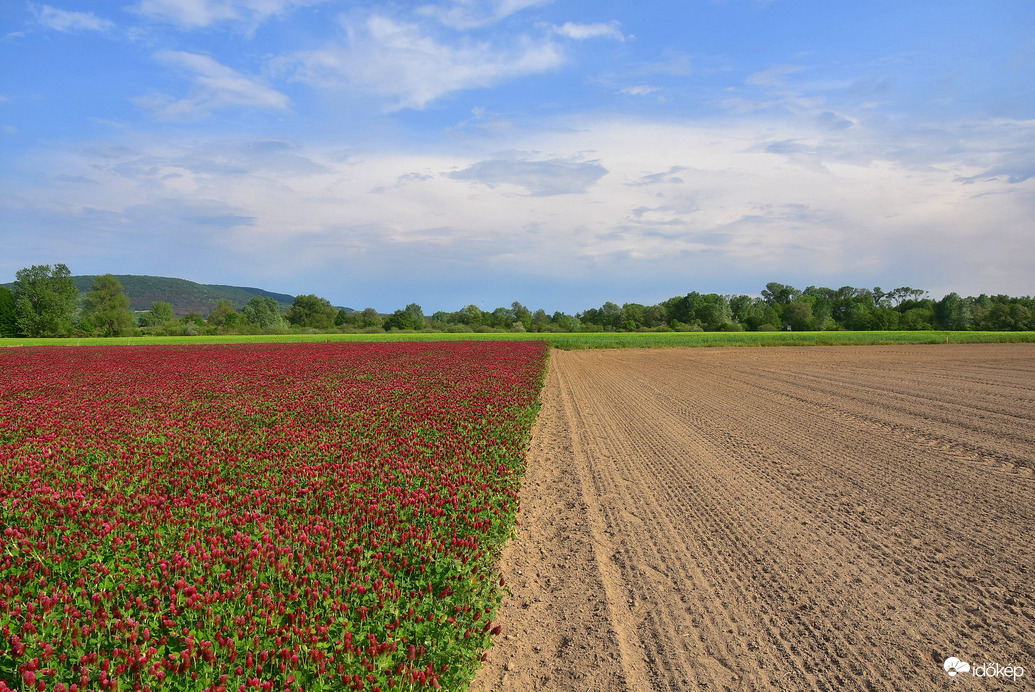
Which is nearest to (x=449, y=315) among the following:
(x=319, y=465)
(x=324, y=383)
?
(x=324, y=383)

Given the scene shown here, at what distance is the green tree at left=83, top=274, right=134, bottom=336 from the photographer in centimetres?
9444

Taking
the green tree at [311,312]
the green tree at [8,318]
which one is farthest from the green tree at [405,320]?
the green tree at [8,318]

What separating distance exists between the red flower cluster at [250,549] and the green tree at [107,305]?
10187cm

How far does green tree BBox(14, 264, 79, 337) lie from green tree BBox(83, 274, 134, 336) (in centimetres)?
385

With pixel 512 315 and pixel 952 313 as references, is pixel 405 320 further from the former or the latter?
pixel 952 313

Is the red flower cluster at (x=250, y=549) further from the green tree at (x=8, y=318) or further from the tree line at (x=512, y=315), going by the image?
the green tree at (x=8, y=318)

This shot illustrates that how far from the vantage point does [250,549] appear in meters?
4.94

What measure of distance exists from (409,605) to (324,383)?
16.2 m

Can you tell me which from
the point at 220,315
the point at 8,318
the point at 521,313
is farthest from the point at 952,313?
the point at 8,318

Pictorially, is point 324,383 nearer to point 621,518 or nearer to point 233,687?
point 621,518

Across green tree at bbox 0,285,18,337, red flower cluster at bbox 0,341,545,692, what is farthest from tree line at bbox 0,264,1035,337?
red flower cluster at bbox 0,341,545,692

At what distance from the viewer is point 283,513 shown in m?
6.12

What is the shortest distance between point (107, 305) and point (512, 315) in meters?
93.1

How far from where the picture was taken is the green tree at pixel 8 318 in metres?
93.2
